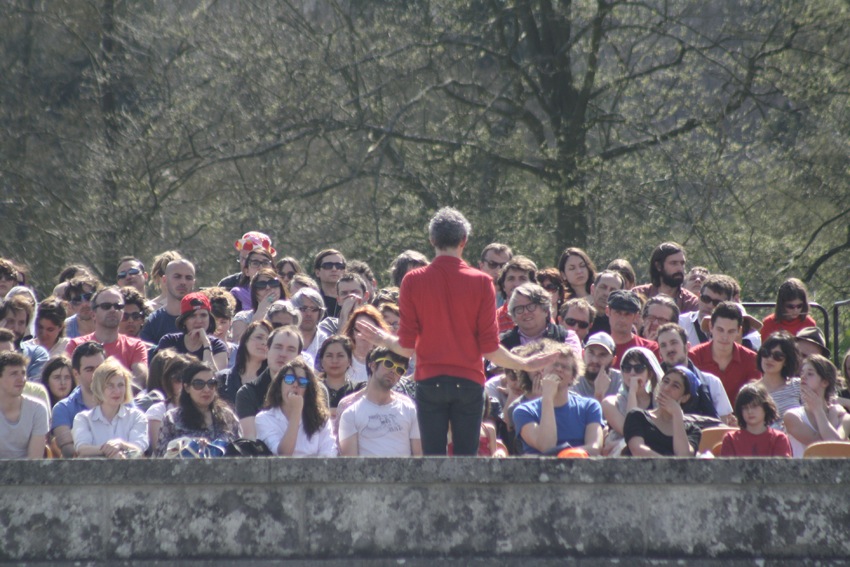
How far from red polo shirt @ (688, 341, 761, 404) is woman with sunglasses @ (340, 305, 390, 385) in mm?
2188

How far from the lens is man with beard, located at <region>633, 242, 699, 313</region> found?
30.2ft

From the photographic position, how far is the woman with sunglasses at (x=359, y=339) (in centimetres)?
780

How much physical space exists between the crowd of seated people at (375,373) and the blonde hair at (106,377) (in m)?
0.01

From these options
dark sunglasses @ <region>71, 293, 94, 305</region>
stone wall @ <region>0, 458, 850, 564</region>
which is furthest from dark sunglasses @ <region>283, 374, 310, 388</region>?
dark sunglasses @ <region>71, 293, 94, 305</region>

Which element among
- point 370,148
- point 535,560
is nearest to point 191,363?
point 535,560

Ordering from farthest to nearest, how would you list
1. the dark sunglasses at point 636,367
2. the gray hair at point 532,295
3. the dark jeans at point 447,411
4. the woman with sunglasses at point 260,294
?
1. the woman with sunglasses at point 260,294
2. the gray hair at point 532,295
3. the dark sunglasses at point 636,367
4. the dark jeans at point 447,411

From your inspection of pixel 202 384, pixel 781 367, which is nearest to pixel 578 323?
pixel 781 367

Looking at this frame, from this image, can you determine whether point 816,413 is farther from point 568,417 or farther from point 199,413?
point 199,413

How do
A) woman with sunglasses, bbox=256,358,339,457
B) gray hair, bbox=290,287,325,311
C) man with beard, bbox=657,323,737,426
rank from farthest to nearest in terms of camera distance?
gray hair, bbox=290,287,325,311
man with beard, bbox=657,323,737,426
woman with sunglasses, bbox=256,358,339,457

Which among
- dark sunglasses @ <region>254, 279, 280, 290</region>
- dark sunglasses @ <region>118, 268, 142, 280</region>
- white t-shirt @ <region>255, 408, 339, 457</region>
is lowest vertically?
white t-shirt @ <region>255, 408, 339, 457</region>

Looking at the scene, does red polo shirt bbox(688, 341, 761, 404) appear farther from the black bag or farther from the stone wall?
the black bag

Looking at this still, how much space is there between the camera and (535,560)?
4.93 meters

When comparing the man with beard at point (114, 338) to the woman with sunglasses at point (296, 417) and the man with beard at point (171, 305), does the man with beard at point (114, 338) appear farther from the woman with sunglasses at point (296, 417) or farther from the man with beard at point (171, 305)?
the woman with sunglasses at point (296, 417)

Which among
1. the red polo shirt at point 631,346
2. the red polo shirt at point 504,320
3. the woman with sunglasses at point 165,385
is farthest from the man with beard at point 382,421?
the red polo shirt at point 504,320
